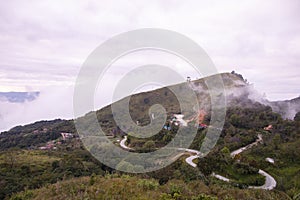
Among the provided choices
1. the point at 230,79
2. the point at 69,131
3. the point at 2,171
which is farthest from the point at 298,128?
the point at 69,131

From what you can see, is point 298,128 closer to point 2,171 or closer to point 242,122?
point 242,122

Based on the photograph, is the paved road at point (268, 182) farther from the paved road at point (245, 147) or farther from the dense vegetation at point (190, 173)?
the paved road at point (245, 147)

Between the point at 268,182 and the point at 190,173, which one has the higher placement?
the point at 190,173

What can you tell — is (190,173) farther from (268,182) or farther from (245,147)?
(245,147)

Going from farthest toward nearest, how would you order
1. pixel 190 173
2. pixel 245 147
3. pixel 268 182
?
pixel 245 147 < pixel 190 173 < pixel 268 182

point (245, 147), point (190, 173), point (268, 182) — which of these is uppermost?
point (245, 147)

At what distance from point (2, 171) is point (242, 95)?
145 feet

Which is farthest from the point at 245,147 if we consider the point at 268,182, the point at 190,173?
the point at 190,173

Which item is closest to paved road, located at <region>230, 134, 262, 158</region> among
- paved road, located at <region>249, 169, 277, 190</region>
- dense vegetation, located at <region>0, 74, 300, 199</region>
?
dense vegetation, located at <region>0, 74, 300, 199</region>

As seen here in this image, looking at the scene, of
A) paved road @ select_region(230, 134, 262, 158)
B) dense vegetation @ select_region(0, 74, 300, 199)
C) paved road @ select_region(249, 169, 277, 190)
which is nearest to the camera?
dense vegetation @ select_region(0, 74, 300, 199)

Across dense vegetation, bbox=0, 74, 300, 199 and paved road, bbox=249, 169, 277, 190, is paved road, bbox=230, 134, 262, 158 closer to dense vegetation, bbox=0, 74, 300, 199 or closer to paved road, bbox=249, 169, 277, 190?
dense vegetation, bbox=0, 74, 300, 199

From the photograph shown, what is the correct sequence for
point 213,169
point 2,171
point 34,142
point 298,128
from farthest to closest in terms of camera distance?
point 34,142, point 298,128, point 2,171, point 213,169

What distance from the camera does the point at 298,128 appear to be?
1123 inches

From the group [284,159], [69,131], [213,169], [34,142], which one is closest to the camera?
[213,169]
